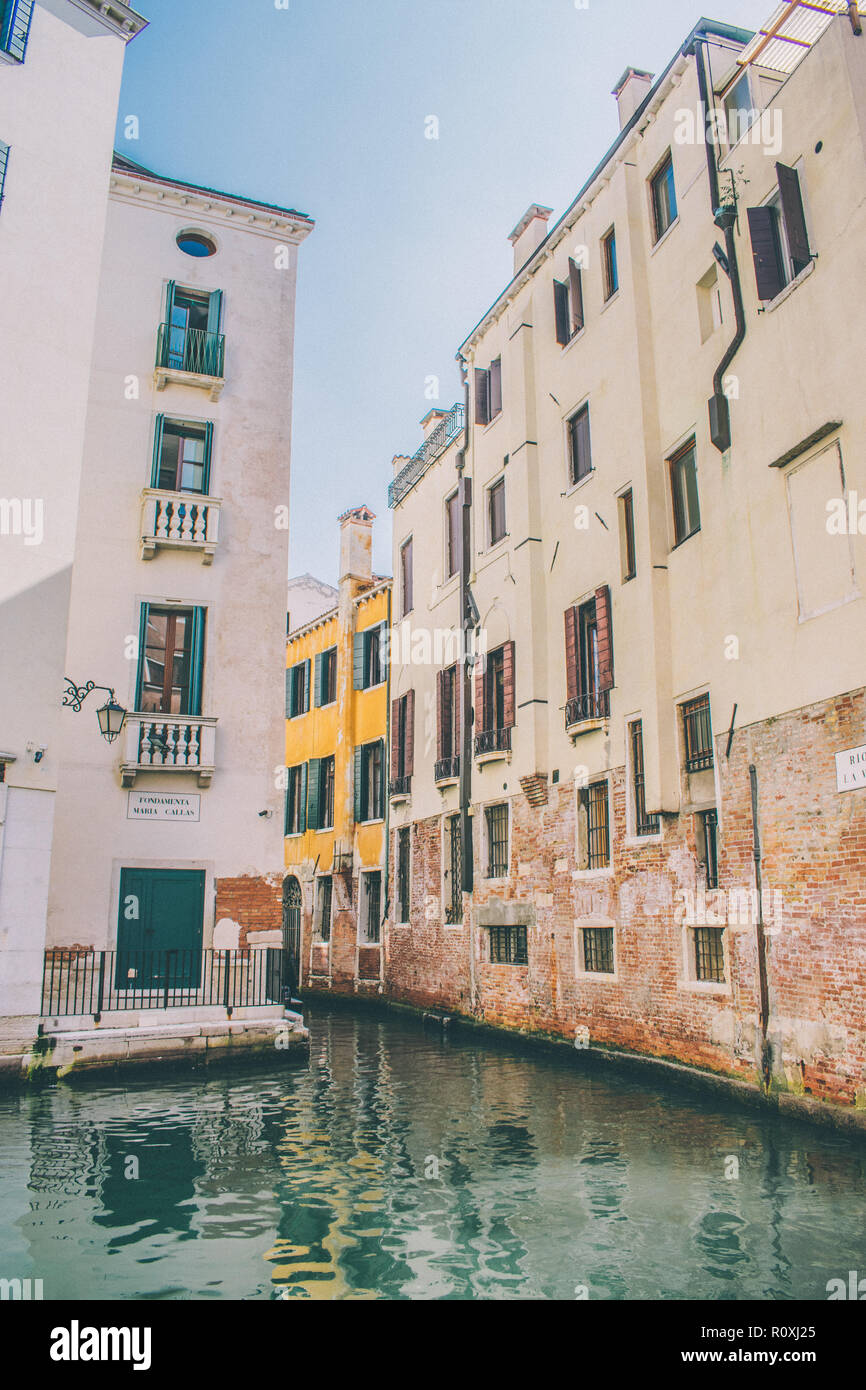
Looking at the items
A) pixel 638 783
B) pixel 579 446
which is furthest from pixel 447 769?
pixel 579 446

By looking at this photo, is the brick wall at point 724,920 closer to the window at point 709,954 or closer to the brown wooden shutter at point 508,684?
the window at point 709,954

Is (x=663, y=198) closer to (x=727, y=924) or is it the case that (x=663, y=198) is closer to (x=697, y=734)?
(x=697, y=734)

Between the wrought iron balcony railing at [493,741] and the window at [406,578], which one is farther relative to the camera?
the window at [406,578]

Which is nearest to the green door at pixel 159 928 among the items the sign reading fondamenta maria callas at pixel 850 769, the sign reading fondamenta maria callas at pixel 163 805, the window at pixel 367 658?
the sign reading fondamenta maria callas at pixel 163 805

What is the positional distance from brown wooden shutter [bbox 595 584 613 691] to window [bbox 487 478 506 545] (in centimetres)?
435

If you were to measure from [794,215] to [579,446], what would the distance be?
19.1 feet

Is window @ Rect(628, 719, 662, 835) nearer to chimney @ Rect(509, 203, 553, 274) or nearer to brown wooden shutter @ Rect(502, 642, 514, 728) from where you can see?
brown wooden shutter @ Rect(502, 642, 514, 728)

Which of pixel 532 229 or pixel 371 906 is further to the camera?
pixel 371 906

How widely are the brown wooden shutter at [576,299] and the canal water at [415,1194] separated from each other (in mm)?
11152

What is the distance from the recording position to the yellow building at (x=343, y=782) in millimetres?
23062

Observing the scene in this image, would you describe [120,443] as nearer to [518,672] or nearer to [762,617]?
[518,672]

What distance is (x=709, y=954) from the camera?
11.3 meters

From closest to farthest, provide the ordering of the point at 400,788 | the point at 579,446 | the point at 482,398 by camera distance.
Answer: the point at 579,446 < the point at 482,398 < the point at 400,788
